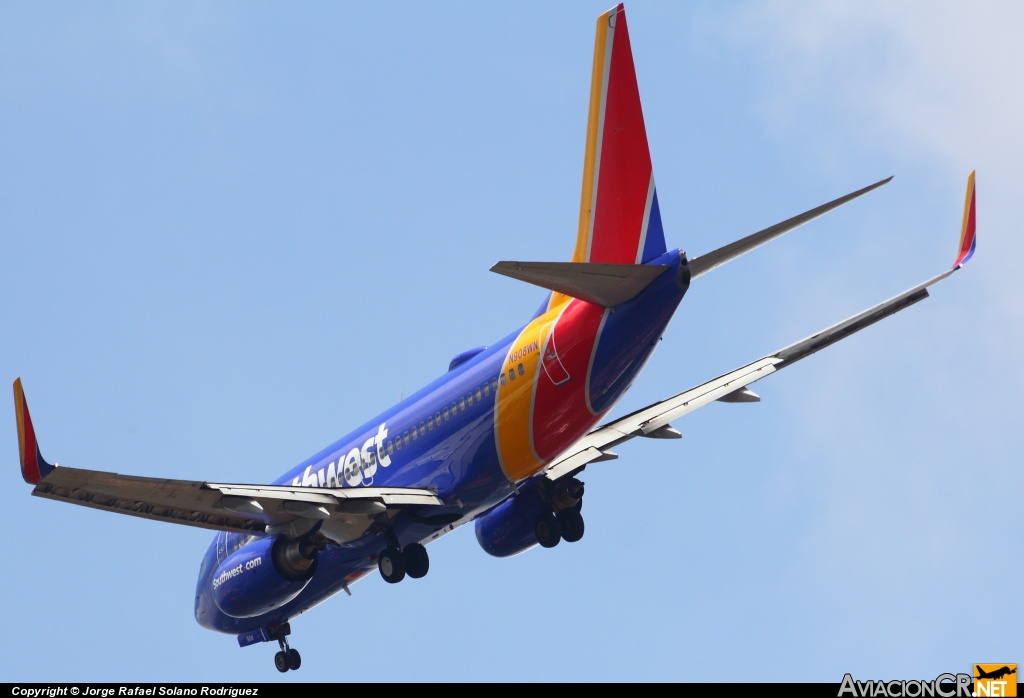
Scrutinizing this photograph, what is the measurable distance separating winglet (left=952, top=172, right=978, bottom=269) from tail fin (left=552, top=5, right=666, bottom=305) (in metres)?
6.56

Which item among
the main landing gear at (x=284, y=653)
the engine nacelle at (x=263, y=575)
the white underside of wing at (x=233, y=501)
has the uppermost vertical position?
the white underside of wing at (x=233, y=501)

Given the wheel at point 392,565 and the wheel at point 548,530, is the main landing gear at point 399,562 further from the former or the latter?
the wheel at point 548,530

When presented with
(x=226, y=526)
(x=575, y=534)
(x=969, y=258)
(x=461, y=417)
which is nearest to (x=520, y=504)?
(x=575, y=534)

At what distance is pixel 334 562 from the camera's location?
42.4 metres

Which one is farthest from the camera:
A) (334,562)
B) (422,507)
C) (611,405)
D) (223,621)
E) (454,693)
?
(223,621)

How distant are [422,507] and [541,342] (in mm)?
5568

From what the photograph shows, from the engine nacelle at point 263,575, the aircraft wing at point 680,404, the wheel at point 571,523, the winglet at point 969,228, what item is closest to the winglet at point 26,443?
the engine nacelle at point 263,575

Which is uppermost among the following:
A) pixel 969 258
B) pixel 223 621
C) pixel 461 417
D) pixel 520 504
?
pixel 969 258

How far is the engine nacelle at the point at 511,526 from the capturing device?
42.7 metres

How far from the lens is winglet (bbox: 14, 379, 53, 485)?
33188 mm

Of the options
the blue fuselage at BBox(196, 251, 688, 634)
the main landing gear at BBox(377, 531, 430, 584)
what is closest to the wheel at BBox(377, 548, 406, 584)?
the main landing gear at BBox(377, 531, 430, 584)

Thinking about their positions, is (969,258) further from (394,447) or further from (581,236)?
(394,447)

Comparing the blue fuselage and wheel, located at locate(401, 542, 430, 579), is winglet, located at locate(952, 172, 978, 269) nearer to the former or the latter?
the blue fuselage

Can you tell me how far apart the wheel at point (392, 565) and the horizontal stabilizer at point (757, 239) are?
10863 millimetres
